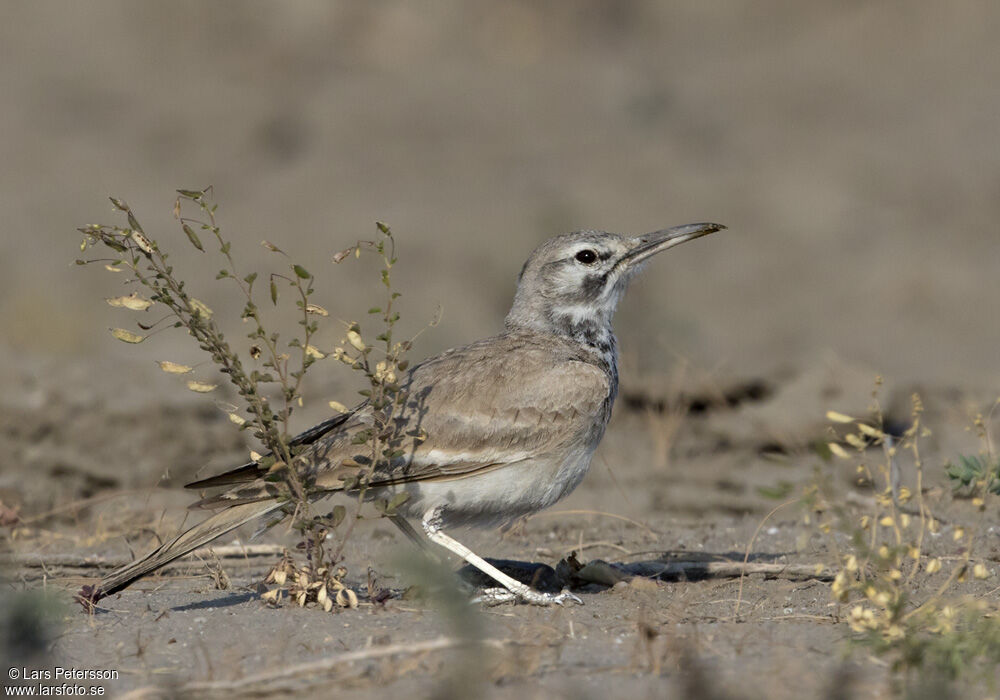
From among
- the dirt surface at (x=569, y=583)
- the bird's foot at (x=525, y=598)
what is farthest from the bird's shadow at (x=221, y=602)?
the bird's foot at (x=525, y=598)

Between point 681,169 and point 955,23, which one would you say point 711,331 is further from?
point 955,23

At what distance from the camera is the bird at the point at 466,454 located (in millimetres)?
5207

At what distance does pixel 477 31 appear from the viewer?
77.6ft

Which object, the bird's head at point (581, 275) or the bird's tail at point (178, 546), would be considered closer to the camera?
the bird's tail at point (178, 546)

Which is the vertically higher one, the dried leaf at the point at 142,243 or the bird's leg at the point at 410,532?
the dried leaf at the point at 142,243

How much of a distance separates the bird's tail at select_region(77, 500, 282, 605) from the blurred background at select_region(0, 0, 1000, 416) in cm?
512

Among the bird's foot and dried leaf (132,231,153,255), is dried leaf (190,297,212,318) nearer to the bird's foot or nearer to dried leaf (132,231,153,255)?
dried leaf (132,231,153,255)

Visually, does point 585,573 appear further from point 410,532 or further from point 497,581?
point 410,532

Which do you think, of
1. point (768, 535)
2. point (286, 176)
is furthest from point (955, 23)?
point (768, 535)

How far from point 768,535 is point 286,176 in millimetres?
13623

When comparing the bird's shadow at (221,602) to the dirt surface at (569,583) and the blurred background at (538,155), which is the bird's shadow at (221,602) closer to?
the dirt surface at (569,583)

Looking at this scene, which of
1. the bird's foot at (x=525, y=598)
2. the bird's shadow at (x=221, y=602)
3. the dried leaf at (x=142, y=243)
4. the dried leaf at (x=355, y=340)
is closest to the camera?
the dried leaf at (x=142, y=243)

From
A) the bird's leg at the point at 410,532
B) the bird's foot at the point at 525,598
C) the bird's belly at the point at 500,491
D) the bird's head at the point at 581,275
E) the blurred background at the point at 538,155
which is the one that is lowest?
the bird's foot at the point at 525,598

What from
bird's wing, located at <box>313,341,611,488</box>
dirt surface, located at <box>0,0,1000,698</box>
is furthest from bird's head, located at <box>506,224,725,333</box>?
dirt surface, located at <box>0,0,1000,698</box>
